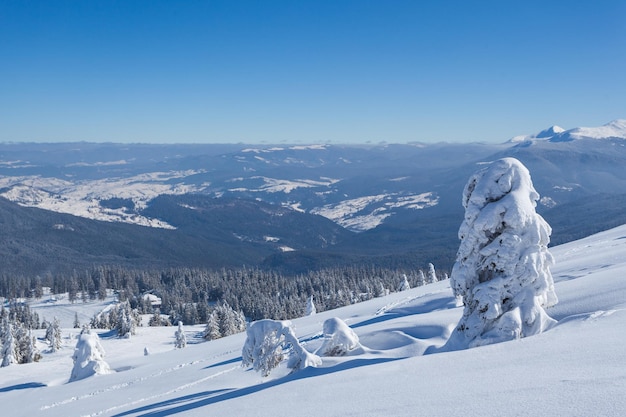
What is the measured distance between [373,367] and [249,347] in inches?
245

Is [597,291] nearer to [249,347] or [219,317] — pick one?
[249,347]

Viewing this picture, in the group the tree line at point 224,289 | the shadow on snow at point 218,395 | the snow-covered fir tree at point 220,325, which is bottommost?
the tree line at point 224,289

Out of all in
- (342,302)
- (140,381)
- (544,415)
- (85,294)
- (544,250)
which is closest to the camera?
(544,415)

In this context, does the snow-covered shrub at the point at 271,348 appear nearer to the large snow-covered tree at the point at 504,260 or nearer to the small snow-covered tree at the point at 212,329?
the large snow-covered tree at the point at 504,260

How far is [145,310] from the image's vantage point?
119m

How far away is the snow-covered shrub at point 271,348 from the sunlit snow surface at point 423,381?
0.79 m

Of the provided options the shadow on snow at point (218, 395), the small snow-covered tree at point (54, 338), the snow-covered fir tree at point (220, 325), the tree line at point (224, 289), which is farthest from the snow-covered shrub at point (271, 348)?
the tree line at point (224, 289)

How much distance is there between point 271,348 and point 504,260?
32.3 feet

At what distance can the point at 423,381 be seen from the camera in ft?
44.0

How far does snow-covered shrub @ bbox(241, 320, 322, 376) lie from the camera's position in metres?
19.8

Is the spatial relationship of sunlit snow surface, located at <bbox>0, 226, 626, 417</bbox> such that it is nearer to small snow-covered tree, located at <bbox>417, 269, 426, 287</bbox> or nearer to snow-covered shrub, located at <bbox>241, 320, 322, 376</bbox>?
snow-covered shrub, located at <bbox>241, 320, 322, 376</bbox>

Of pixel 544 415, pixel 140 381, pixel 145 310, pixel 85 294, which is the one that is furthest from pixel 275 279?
pixel 544 415

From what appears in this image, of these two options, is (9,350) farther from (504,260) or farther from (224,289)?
(504,260)

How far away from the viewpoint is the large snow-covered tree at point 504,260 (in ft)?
60.0
